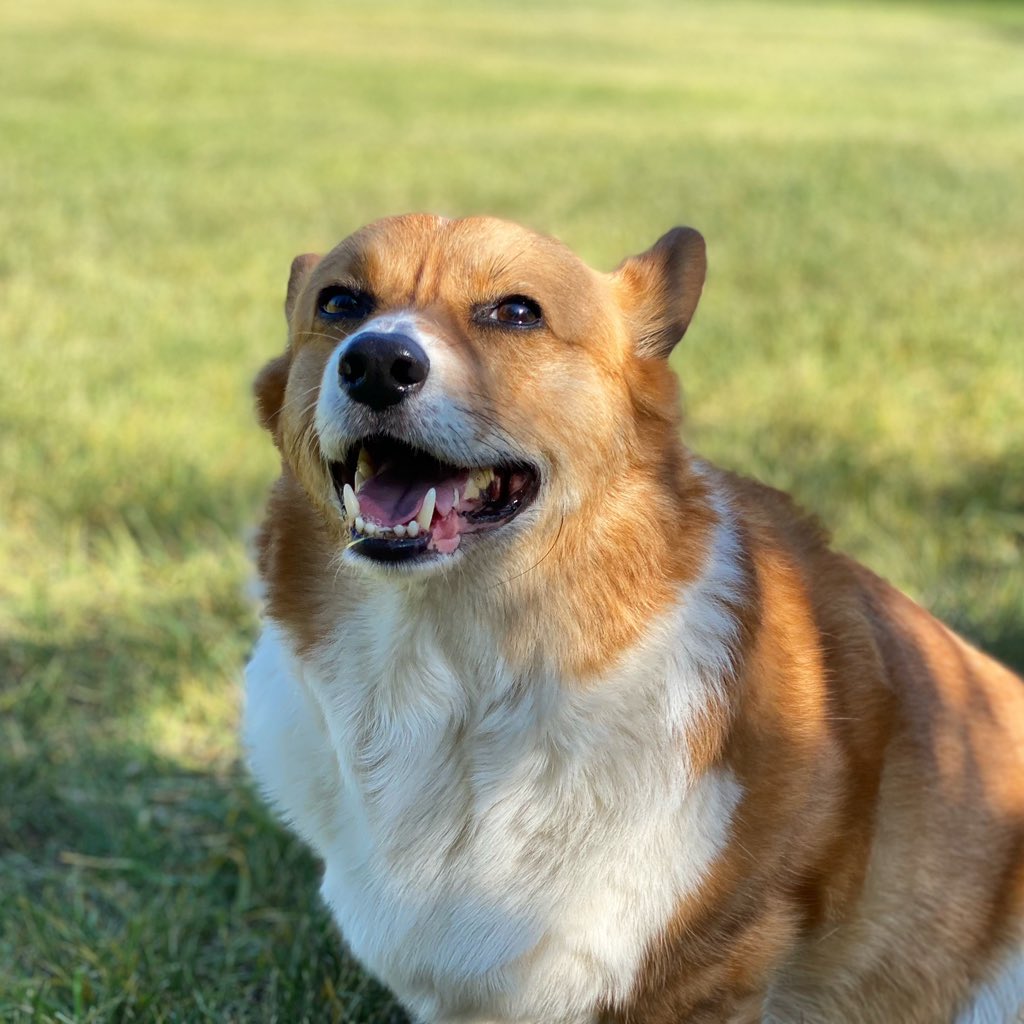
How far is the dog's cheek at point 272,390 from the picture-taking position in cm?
313

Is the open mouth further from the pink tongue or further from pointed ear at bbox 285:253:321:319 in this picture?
pointed ear at bbox 285:253:321:319

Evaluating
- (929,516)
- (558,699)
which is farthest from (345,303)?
(929,516)

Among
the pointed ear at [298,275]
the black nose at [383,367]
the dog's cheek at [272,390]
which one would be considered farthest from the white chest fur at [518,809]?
the pointed ear at [298,275]

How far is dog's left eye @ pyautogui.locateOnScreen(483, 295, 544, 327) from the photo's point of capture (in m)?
2.85

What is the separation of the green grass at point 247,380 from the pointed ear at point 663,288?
184 centimetres

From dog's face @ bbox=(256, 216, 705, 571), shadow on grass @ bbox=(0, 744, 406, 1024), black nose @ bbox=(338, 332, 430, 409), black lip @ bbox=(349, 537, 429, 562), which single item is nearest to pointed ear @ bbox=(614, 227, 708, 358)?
dog's face @ bbox=(256, 216, 705, 571)

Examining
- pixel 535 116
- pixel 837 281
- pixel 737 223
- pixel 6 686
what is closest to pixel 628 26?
pixel 535 116

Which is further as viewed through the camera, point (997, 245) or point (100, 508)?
point (997, 245)

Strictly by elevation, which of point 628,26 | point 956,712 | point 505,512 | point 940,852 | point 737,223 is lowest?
point 628,26

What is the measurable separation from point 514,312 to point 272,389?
66 cm

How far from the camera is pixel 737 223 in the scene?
480 inches

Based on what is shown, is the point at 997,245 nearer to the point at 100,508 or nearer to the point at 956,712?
the point at 100,508

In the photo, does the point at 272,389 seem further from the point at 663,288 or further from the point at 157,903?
the point at 157,903

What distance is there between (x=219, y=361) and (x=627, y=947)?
19.4ft
